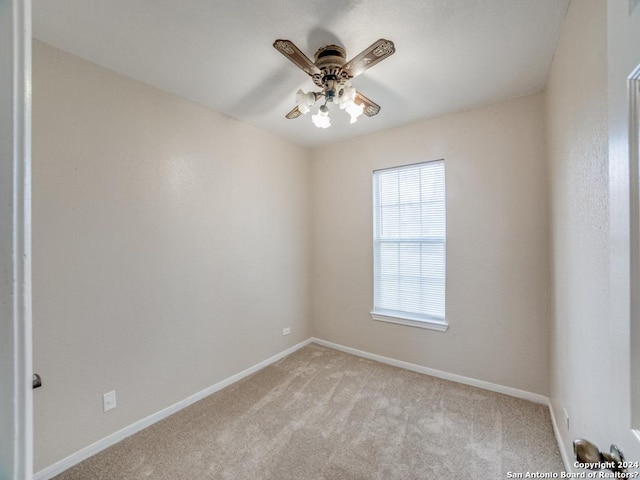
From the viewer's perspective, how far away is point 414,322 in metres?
2.89

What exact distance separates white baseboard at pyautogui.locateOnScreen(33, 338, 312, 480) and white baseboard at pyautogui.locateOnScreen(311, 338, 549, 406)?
40.5 inches

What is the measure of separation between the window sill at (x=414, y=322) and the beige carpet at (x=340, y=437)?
1.63 ft

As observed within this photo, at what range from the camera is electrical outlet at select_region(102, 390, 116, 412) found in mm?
1891

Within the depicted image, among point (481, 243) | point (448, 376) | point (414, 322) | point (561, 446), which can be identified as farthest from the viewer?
point (414, 322)

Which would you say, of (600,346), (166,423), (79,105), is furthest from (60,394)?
(600,346)

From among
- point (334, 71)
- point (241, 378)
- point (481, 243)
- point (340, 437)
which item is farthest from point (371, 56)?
point (241, 378)

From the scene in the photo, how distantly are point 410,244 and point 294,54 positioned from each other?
6.92ft

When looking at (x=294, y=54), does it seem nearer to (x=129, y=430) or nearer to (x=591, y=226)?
(x=591, y=226)

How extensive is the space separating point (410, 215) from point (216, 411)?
2494 mm

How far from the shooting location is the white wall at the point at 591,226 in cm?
59

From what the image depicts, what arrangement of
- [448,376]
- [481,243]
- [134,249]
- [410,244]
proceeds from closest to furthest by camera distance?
[134,249], [481,243], [448,376], [410,244]
